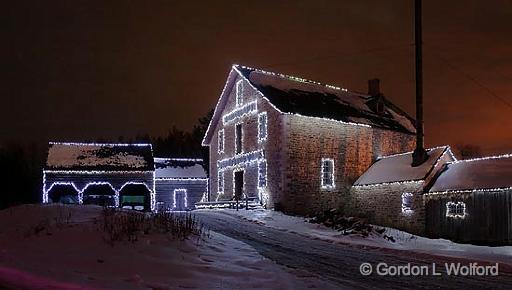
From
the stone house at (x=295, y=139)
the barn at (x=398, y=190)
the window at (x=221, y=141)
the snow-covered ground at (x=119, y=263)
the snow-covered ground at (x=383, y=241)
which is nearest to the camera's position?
the snow-covered ground at (x=119, y=263)

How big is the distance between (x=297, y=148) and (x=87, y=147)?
21.0 meters

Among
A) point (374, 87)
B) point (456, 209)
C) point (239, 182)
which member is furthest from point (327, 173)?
point (374, 87)

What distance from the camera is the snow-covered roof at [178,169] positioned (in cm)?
4856

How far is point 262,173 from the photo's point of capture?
33469mm

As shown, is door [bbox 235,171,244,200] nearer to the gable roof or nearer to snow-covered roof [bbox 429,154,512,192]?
the gable roof

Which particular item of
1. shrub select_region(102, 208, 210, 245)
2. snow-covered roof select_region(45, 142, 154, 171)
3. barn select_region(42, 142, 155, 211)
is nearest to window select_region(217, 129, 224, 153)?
barn select_region(42, 142, 155, 211)

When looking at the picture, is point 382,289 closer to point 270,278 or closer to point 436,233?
point 270,278

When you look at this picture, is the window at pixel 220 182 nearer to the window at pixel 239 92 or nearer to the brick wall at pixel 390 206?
the window at pixel 239 92

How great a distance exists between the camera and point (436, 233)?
28.1 m

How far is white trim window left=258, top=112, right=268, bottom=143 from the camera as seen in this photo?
110 feet

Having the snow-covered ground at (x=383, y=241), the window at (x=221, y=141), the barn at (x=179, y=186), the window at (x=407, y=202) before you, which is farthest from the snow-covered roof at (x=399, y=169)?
the barn at (x=179, y=186)

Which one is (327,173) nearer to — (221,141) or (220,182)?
(220,182)

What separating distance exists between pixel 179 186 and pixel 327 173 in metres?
18.3

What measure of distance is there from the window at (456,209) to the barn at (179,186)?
23762 millimetres
